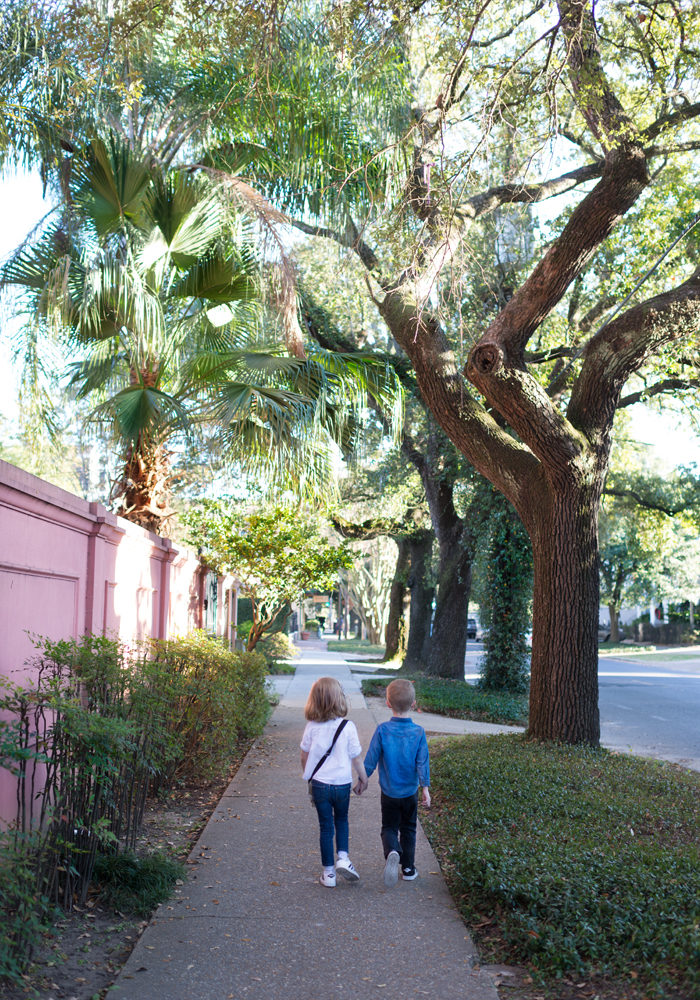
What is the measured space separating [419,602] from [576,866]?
1874 centimetres

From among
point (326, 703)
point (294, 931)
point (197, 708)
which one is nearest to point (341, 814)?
point (326, 703)

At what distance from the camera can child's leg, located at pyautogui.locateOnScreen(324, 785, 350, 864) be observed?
17.2 feet

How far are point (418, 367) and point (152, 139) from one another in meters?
4.05

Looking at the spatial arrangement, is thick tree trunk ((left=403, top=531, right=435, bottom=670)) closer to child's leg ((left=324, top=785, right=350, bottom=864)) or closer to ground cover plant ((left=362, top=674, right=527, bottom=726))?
ground cover plant ((left=362, top=674, right=527, bottom=726))

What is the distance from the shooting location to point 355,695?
52.2 ft

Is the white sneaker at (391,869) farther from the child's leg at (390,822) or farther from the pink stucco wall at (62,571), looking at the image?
the pink stucco wall at (62,571)

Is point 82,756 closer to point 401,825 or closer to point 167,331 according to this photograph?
point 401,825

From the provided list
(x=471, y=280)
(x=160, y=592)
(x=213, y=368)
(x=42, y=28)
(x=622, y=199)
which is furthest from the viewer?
(x=471, y=280)

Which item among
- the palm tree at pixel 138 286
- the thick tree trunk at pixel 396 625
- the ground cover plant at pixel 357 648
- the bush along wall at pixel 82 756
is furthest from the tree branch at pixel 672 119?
the ground cover plant at pixel 357 648

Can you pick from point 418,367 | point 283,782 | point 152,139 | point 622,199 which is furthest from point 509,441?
point 152,139

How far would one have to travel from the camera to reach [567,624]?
905 centimetres

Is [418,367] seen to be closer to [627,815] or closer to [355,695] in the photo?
[627,815]

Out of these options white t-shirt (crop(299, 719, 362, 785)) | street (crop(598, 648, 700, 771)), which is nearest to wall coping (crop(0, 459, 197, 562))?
white t-shirt (crop(299, 719, 362, 785))

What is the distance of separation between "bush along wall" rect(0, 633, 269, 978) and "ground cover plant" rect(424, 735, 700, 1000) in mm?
2004
